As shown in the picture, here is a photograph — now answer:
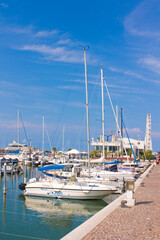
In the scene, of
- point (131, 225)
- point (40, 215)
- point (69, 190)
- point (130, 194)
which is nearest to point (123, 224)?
point (131, 225)

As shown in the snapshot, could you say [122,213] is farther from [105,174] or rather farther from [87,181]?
[105,174]

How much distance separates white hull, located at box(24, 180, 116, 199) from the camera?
24.4 m

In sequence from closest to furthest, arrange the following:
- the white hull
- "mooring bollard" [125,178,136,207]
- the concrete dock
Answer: the concrete dock < "mooring bollard" [125,178,136,207] < the white hull

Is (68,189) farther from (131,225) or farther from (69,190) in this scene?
(131,225)

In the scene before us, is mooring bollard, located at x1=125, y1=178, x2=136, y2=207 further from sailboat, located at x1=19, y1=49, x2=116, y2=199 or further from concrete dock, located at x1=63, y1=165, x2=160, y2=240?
sailboat, located at x1=19, y1=49, x2=116, y2=199

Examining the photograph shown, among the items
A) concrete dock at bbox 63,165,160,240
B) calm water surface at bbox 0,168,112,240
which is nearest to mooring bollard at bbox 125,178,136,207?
concrete dock at bbox 63,165,160,240

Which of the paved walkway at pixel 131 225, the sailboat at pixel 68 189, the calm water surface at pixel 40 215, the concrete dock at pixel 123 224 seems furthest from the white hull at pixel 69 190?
the paved walkway at pixel 131 225

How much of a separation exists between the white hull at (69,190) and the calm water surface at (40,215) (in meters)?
0.46

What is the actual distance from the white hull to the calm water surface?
460 millimetres

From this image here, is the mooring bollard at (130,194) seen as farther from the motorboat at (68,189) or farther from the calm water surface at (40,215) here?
the motorboat at (68,189)

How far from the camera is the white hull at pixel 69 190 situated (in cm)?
2442

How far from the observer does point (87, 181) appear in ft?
88.5

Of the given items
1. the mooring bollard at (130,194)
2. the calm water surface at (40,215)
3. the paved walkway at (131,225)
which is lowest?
the calm water surface at (40,215)

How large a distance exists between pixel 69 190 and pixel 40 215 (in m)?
4.64
